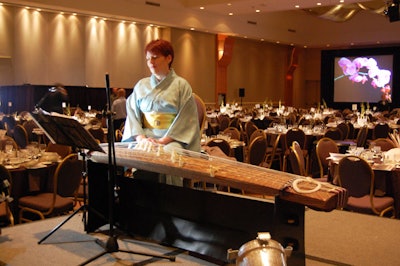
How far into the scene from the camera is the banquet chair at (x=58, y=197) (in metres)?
4.38

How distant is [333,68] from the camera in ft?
76.6

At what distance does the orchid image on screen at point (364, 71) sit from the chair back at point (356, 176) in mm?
18544

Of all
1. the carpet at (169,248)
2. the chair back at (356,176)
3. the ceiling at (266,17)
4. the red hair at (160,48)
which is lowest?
the carpet at (169,248)

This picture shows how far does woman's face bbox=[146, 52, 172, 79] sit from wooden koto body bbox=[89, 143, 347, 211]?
54 centimetres

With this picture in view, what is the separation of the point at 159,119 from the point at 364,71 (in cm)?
2127

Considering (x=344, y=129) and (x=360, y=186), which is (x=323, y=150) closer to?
(x=360, y=186)

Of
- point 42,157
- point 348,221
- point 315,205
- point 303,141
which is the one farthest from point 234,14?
point 315,205

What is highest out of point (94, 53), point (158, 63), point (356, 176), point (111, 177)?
point (94, 53)

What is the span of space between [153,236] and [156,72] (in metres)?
1.08

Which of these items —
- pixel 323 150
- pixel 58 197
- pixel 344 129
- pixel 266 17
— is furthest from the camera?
pixel 266 17

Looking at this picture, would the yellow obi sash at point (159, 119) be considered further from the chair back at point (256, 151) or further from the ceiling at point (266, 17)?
the ceiling at point (266, 17)

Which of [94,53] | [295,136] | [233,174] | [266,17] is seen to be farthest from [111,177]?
[266,17]

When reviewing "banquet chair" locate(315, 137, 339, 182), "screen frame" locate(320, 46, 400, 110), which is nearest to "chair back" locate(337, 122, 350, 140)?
"banquet chair" locate(315, 137, 339, 182)

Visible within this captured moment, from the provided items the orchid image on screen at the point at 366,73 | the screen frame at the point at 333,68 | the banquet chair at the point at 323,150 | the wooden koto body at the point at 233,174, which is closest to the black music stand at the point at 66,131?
the wooden koto body at the point at 233,174
